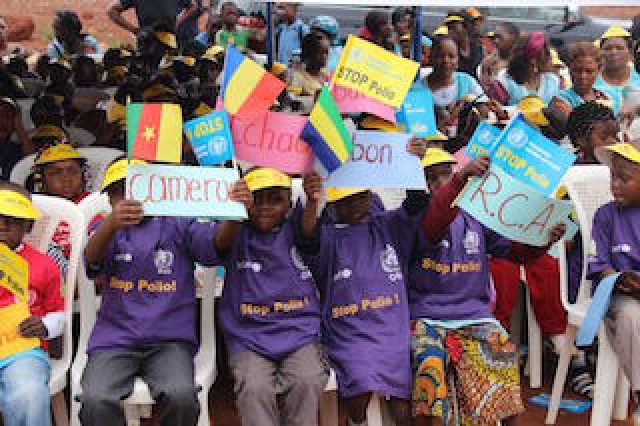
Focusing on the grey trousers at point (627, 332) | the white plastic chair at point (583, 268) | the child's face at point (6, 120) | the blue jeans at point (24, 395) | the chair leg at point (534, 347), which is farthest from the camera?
the child's face at point (6, 120)

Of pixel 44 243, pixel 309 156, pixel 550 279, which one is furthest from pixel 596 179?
pixel 44 243

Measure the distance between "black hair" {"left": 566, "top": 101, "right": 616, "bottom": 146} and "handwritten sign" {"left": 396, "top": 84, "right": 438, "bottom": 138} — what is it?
1.33 meters

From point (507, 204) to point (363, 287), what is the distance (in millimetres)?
644

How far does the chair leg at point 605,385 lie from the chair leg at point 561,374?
1.05 feet

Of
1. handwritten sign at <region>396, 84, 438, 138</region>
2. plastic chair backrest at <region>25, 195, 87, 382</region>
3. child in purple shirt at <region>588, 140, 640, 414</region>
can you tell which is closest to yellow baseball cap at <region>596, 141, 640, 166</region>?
child in purple shirt at <region>588, 140, 640, 414</region>

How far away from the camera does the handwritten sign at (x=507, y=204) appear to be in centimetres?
337

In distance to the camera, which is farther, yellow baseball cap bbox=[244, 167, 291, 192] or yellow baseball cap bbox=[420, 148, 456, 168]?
yellow baseball cap bbox=[420, 148, 456, 168]

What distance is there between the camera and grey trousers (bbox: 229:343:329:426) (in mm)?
3189

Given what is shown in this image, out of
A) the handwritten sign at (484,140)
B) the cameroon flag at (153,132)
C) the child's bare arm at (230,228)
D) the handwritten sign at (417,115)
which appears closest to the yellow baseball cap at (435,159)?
the handwritten sign at (417,115)

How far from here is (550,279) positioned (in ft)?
14.5

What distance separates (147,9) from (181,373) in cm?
535

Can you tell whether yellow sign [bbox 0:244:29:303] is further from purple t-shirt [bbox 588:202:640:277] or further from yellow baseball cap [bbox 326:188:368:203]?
purple t-shirt [bbox 588:202:640:277]

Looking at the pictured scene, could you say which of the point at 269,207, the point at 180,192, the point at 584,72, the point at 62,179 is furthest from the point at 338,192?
the point at 584,72

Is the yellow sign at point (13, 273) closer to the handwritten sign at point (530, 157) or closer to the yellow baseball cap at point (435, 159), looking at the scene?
the yellow baseball cap at point (435, 159)
